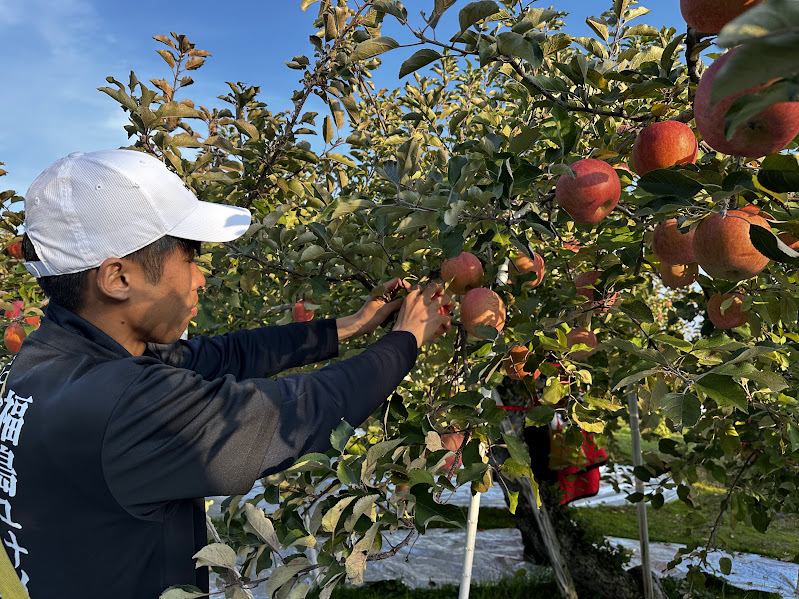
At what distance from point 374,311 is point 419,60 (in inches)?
33.6

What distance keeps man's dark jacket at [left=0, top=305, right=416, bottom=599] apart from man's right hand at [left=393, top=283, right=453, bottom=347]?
268 millimetres

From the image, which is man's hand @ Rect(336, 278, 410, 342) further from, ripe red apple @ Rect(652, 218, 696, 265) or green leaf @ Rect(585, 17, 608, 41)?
green leaf @ Rect(585, 17, 608, 41)

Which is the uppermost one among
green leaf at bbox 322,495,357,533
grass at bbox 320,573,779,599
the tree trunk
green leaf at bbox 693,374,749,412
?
green leaf at bbox 693,374,749,412

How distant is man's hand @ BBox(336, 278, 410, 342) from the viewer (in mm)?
1859

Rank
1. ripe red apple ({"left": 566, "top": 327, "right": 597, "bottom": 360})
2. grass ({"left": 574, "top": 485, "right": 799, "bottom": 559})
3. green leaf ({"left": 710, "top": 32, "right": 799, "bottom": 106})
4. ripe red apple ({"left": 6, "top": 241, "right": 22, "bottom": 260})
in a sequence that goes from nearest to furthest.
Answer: green leaf ({"left": 710, "top": 32, "right": 799, "bottom": 106}), ripe red apple ({"left": 566, "top": 327, "right": 597, "bottom": 360}), ripe red apple ({"left": 6, "top": 241, "right": 22, "bottom": 260}), grass ({"left": 574, "top": 485, "right": 799, "bottom": 559})

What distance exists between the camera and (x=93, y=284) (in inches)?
51.7

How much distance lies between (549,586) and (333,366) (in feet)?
12.5

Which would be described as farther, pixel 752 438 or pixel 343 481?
pixel 752 438

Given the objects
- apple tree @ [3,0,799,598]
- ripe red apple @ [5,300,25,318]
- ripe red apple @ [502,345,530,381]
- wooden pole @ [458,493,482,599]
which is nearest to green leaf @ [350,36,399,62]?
apple tree @ [3,0,799,598]

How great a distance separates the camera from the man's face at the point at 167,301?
1.33 meters

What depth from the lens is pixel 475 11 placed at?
124 centimetres


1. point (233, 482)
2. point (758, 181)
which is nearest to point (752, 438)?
A: point (758, 181)

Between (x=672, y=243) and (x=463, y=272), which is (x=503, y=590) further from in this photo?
(x=672, y=243)

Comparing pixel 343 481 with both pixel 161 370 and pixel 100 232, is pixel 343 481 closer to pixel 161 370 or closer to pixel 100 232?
pixel 161 370
